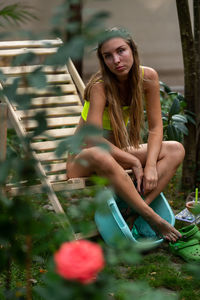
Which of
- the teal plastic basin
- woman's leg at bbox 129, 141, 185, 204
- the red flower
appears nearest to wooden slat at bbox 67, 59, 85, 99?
woman's leg at bbox 129, 141, 185, 204

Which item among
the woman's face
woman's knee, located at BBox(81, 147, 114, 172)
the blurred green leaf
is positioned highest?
the woman's face

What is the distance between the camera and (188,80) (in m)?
4.00

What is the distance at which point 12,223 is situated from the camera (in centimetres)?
119

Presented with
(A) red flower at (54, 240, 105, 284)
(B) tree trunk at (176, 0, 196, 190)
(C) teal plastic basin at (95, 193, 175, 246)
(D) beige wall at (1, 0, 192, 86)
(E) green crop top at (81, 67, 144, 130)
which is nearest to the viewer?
(A) red flower at (54, 240, 105, 284)

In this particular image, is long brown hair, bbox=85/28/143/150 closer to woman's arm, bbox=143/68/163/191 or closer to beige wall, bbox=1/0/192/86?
woman's arm, bbox=143/68/163/191

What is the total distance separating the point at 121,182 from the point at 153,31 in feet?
13.6

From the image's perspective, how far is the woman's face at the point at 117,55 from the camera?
3.13 metres

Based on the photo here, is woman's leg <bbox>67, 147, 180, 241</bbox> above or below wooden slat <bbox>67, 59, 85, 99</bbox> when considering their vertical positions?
below

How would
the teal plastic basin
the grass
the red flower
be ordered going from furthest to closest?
1. the teal plastic basin
2. the grass
3. the red flower

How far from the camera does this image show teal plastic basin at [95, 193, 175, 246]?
3.02m

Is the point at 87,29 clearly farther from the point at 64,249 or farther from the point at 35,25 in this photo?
the point at 35,25

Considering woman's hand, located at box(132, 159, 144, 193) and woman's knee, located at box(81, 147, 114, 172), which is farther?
woman's hand, located at box(132, 159, 144, 193)

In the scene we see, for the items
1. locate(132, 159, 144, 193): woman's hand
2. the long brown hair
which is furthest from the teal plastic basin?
the long brown hair

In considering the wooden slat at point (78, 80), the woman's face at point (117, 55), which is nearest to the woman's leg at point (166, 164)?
the woman's face at point (117, 55)
